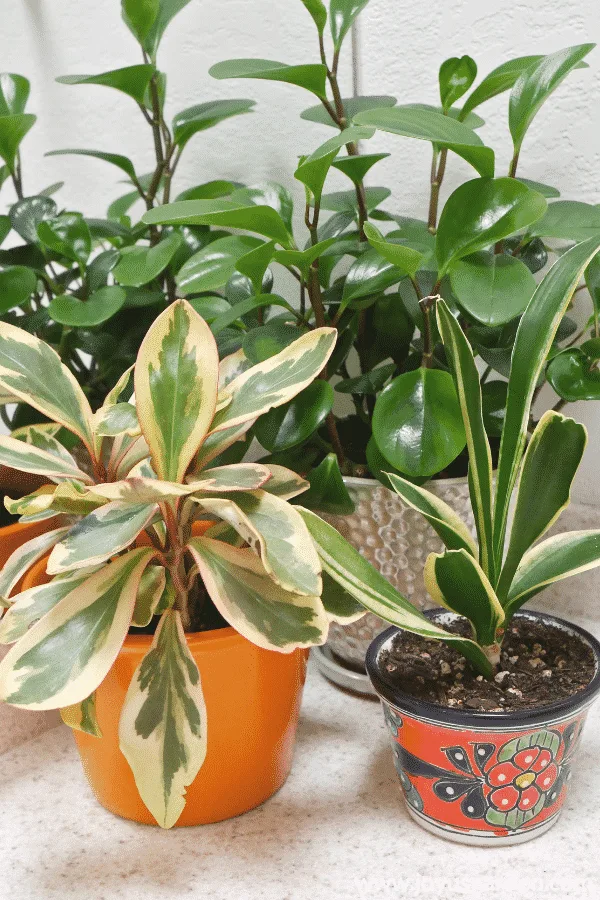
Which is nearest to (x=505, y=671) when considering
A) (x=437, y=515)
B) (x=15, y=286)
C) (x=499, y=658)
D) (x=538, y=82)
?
(x=499, y=658)

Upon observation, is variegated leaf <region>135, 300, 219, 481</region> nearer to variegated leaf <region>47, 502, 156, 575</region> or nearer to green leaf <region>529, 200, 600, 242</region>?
variegated leaf <region>47, 502, 156, 575</region>

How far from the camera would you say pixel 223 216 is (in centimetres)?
63

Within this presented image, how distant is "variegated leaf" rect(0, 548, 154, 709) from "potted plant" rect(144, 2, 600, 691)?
19 cm

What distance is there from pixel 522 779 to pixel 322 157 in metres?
0.48

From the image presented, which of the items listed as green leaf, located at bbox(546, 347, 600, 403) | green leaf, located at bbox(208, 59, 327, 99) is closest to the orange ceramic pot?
green leaf, located at bbox(546, 347, 600, 403)

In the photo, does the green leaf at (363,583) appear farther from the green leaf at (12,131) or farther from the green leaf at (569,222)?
the green leaf at (12,131)

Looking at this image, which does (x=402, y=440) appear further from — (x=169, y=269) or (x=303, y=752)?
(x=169, y=269)

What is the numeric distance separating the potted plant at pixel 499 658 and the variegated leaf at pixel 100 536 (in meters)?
0.19

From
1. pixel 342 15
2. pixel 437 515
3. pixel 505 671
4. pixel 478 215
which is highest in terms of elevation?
pixel 342 15

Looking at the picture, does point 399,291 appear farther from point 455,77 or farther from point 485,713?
point 485,713

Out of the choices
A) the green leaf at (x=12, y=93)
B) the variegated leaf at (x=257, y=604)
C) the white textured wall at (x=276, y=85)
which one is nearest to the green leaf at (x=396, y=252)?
the variegated leaf at (x=257, y=604)

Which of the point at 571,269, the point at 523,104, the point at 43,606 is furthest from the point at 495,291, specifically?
the point at 43,606

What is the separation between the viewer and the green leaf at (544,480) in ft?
2.06

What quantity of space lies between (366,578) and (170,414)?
183mm
